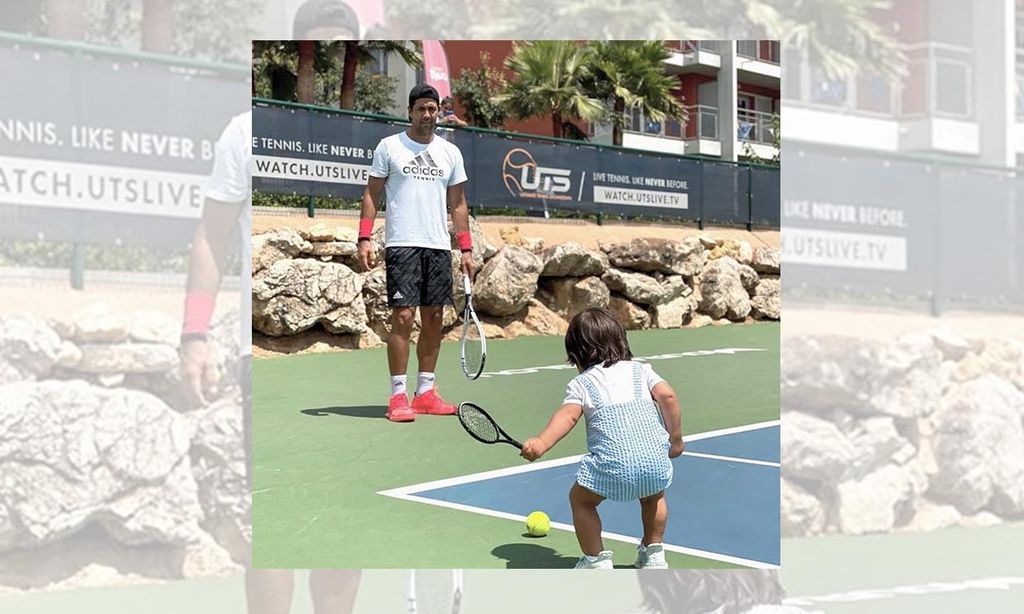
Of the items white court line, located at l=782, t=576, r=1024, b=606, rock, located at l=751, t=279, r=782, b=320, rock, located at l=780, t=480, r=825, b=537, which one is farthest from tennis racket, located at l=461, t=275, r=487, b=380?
rock, located at l=780, t=480, r=825, b=537

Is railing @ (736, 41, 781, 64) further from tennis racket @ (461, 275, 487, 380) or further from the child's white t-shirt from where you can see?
the child's white t-shirt

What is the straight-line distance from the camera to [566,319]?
746cm

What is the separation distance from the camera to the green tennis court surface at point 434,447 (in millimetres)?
5586

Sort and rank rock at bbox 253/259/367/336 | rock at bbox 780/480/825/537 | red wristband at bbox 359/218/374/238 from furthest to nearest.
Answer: rock at bbox 253/259/367/336
rock at bbox 780/480/825/537
red wristband at bbox 359/218/374/238

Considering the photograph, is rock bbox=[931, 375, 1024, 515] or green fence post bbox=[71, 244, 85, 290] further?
rock bbox=[931, 375, 1024, 515]

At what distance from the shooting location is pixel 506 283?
7.41 metres

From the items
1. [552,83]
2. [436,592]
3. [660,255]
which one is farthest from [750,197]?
[436,592]

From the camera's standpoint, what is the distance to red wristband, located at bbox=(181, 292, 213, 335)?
16.4ft

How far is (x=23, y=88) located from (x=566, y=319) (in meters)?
3.22

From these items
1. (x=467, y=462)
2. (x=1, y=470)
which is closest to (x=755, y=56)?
(x=467, y=462)

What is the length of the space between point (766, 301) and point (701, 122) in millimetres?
1158

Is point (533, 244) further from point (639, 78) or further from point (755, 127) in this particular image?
point (755, 127)

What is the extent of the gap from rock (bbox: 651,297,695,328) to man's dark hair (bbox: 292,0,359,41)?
7.35 ft

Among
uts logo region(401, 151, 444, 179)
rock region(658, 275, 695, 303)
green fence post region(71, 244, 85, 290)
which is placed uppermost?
uts logo region(401, 151, 444, 179)
